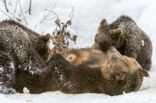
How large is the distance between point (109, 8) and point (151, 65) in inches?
112

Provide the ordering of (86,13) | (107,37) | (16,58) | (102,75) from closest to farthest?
(102,75), (16,58), (107,37), (86,13)

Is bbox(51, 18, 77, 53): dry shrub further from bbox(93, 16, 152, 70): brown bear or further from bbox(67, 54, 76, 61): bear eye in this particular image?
bbox(67, 54, 76, 61): bear eye

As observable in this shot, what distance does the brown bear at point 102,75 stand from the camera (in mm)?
5023

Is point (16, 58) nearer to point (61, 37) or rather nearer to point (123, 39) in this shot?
point (123, 39)

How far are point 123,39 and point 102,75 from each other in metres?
1.43

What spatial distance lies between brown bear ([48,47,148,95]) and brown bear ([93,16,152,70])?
0.94 m

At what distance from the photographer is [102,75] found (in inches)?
201

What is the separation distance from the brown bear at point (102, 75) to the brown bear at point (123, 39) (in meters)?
0.94

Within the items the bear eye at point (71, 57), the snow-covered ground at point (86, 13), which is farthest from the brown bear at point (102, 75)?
the snow-covered ground at point (86, 13)

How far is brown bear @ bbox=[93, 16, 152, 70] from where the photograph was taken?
247 inches

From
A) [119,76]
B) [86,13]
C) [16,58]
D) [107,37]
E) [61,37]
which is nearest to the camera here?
[119,76]

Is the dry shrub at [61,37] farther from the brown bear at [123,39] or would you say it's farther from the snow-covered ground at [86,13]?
the brown bear at [123,39]

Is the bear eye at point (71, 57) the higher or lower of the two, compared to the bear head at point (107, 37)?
lower

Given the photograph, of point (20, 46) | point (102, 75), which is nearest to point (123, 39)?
point (102, 75)
